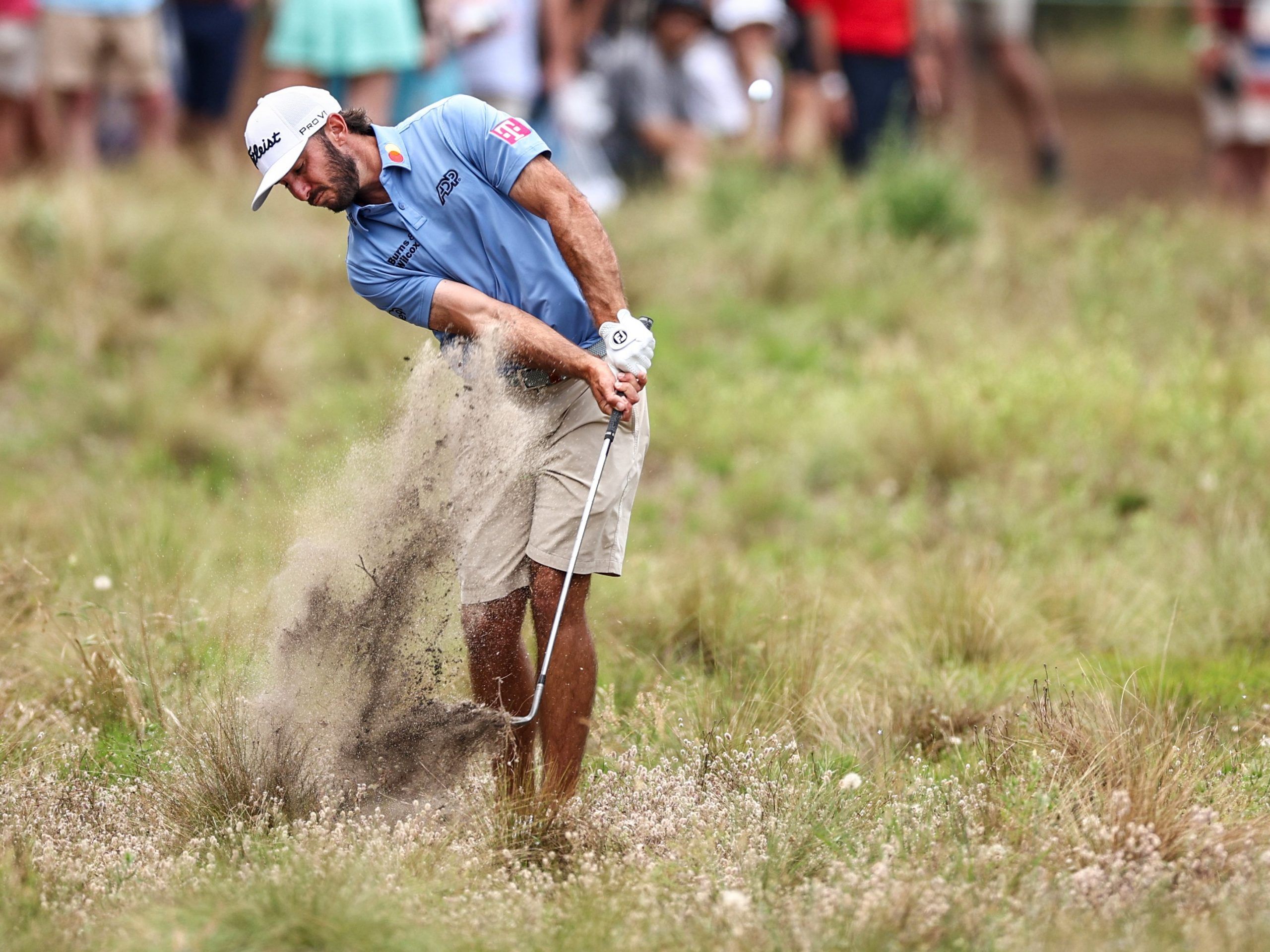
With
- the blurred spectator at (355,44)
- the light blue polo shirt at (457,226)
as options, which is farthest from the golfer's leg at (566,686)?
the blurred spectator at (355,44)

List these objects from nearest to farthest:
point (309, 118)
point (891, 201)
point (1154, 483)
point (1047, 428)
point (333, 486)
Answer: point (309, 118) → point (333, 486) → point (1154, 483) → point (1047, 428) → point (891, 201)

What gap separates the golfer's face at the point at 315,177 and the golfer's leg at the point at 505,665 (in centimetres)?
125

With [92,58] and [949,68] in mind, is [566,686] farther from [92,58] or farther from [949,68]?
[949,68]

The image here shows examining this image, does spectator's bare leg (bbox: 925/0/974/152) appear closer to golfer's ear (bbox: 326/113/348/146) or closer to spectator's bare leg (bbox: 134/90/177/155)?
spectator's bare leg (bbox: 134/90/177/155)

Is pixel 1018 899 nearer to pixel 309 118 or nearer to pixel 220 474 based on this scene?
pixel 309 118

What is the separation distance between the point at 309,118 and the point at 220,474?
381 cm

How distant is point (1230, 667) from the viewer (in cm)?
569

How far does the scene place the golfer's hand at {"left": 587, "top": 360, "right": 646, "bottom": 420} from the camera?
4637 mm

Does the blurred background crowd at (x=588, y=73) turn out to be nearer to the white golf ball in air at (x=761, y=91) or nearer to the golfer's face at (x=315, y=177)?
the white golf ball in air at (x=761, y=91)

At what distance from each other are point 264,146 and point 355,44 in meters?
5.43

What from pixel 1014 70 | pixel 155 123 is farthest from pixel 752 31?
pixel 155 123

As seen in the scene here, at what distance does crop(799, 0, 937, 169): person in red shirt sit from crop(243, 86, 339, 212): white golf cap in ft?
22.0

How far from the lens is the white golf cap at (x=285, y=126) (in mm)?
4691

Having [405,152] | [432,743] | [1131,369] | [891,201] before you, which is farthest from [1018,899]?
[891,201]
